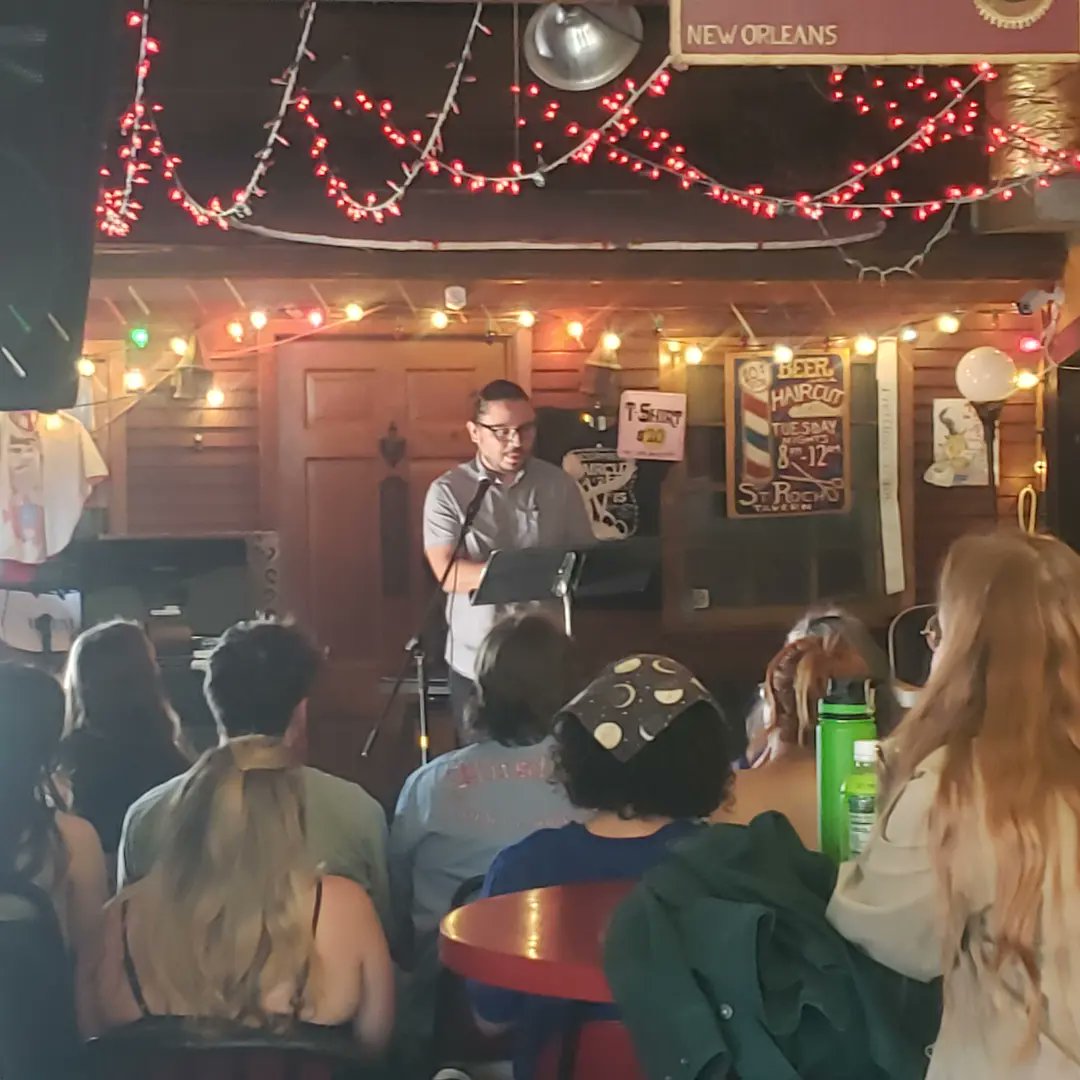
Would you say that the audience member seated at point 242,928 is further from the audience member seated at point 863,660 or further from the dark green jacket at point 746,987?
the audience member seated at point 863,660

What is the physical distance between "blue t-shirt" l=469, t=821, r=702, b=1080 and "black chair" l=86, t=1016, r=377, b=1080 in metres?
0.25

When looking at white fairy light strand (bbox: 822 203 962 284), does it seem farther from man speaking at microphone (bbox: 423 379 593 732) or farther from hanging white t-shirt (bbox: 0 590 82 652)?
hanging white t-shirt (bbox: 0 590 82 652)

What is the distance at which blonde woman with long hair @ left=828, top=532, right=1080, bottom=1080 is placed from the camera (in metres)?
1.50

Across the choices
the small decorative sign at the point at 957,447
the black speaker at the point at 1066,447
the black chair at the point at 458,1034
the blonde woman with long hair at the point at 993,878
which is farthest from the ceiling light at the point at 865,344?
the blonde woman with long hair at the point at 993,878

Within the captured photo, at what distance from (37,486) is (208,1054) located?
412 centimetres

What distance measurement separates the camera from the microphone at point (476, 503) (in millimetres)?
4527

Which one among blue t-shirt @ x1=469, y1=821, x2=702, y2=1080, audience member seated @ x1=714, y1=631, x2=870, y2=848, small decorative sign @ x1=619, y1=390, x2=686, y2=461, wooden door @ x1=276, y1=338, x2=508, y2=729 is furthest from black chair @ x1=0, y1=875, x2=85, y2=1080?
small decorative sign @ x1=619, y1=390, x2=686, y2=461

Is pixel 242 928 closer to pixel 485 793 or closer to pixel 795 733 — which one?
pixel 485 793

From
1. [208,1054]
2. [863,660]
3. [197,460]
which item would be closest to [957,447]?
[197,460]

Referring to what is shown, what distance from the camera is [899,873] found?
153cm

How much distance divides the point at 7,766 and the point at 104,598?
325 centimetres

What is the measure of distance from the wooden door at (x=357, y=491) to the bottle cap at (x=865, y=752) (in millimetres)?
4255

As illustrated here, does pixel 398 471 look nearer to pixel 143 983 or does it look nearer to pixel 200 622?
pixel 200 622

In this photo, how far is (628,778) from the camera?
196cm
